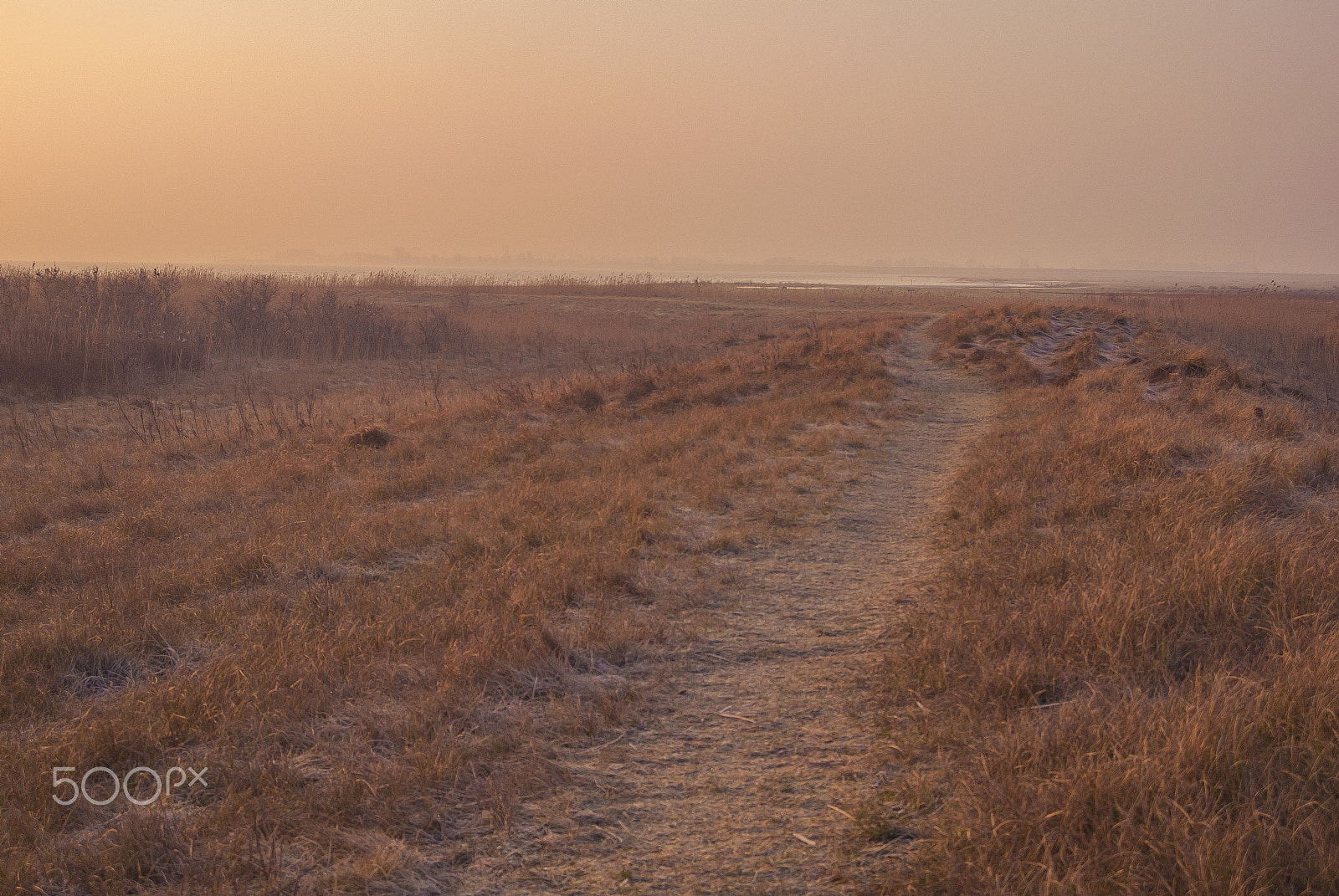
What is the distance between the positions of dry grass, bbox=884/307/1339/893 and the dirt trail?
0.32m

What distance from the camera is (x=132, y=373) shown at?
60.7 ft

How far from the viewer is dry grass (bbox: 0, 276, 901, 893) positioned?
337 centimetres

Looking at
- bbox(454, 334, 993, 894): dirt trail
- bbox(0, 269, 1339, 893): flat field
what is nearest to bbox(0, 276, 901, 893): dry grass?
bbox(0, 269, 1339, 893): flat field

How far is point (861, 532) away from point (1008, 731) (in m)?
4.08

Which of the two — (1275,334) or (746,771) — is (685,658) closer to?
(746,771)

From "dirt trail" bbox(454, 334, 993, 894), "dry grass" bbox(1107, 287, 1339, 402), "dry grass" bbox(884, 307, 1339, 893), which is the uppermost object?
"dry grass" bbox(1107, 287, 1339, 402)

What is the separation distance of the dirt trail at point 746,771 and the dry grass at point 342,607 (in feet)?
0.90

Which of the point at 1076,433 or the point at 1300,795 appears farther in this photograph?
the point at 1076,433

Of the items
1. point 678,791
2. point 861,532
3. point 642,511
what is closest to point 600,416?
point 642,511

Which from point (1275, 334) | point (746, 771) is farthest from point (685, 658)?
point (1275, 334)

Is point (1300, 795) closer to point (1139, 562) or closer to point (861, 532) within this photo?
point (1139, 562)

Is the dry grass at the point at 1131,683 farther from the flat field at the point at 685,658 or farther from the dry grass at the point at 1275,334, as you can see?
the dry grass at the point at 1275,334

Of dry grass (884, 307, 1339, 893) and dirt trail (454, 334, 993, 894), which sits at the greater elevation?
dry grass (884, 307, 1339, 893)

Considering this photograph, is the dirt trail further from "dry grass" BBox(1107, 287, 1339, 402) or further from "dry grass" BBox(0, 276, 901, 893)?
"dry grass" BBox(1107, 287, 1339, 402)
